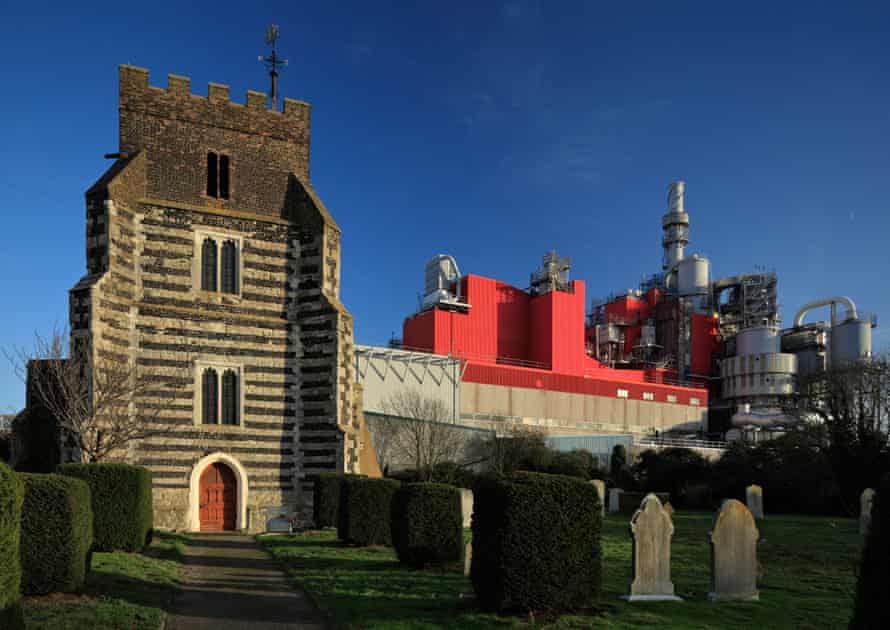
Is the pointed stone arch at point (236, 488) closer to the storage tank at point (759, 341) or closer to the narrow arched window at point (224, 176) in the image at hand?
the narrow arched window at point (224, 176)

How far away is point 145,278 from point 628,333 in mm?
66432

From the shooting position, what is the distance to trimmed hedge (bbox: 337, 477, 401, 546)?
67.4ft

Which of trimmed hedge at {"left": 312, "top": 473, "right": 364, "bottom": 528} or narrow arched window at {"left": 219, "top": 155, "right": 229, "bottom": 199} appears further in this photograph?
narrow arched window at {"left": 219, "top": 155, "right": 229, "bottom": 199}

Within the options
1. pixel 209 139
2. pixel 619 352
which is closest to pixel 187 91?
pixel 209 139

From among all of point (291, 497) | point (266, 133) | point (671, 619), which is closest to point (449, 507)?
point (671, 619)

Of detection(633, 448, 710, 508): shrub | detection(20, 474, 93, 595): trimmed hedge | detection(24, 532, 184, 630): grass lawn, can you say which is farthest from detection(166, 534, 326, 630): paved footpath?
detection(633, 448, 710, 508): shrub

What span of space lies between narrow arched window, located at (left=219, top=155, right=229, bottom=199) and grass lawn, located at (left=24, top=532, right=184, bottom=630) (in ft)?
52.3

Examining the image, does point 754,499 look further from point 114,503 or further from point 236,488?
point 114,503

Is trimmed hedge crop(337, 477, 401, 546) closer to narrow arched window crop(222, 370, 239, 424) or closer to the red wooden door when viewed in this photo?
the red wooden door

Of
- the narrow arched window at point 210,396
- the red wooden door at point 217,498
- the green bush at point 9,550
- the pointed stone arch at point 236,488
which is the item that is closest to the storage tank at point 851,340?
the pointed stone arch at point 236,488

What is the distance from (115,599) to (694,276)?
80345mm

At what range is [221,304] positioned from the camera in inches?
1109

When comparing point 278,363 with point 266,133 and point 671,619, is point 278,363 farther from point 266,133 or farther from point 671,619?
Answer: point 671,619

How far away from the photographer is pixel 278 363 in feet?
94.4
